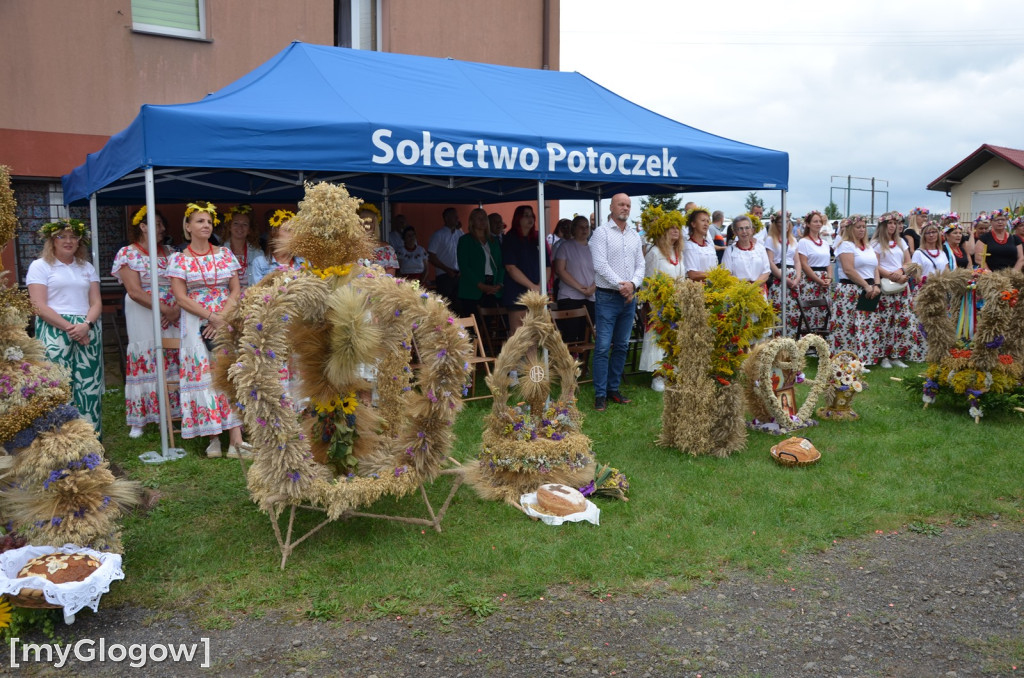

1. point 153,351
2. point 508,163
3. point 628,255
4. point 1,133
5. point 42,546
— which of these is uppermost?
point 1,133

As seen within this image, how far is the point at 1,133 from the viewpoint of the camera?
342 inches

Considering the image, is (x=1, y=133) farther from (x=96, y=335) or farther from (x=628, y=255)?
(x=628, y=255)

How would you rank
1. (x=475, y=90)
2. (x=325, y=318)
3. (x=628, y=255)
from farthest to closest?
1. (x=475, y=90)
2. (x=628, y=255)
3. (x=325, y=318)

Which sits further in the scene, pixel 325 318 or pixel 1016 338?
pixel 1016 338

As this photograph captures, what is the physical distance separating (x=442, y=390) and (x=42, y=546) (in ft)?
6.48

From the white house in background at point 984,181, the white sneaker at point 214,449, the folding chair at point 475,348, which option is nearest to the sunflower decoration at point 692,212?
the folding chair at point 475,348

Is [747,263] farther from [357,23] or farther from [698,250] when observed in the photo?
[357,23]

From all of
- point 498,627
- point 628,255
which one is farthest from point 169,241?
point 498,627

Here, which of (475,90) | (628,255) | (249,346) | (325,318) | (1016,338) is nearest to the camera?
(249,346)

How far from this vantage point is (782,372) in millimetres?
6789

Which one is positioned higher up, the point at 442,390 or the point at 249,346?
the point at 249,346

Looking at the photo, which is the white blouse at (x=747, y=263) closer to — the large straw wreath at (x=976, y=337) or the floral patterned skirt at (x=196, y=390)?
the large straw wreath at (x=976, y=337)

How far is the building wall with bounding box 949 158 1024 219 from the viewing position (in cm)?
3388

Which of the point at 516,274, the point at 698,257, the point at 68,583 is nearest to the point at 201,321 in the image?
the point at 68,583
